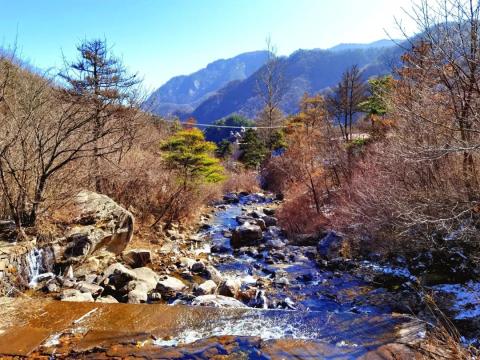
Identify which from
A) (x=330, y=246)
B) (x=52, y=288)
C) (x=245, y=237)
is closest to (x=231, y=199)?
(x=245, y=237)

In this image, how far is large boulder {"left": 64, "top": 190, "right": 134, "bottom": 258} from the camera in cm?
668

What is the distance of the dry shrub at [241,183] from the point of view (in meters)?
23.5

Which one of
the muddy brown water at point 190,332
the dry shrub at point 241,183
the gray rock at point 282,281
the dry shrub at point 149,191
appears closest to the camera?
the muddy brown water at point 190,332

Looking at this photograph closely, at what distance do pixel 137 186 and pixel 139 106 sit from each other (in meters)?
2.55

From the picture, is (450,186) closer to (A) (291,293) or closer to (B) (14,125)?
(A) (291,293)

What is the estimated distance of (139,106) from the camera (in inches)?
463

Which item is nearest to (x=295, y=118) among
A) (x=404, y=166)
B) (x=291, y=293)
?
(x=404, y=166)

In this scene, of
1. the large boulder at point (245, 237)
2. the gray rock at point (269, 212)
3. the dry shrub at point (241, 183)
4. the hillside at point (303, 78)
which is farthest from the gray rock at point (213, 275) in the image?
the hillside at point (303, 78)

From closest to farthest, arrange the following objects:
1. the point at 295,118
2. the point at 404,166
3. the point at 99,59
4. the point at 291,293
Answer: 1. the point at 291,293
2. the point at 404,166
3. the point at 99,59
4. the point at 295,118

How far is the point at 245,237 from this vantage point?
1098 centimetres

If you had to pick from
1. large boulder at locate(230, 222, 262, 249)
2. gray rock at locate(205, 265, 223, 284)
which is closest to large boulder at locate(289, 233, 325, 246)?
large boulder at locate(230, 222, 262, 249)

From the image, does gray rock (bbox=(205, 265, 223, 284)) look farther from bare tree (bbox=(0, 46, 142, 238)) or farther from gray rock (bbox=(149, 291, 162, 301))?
bare tree (bbox=(0, 46, 142, 238))

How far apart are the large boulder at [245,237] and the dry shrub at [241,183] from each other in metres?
11.7

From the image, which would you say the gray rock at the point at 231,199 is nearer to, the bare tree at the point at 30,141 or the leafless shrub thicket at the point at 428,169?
the leafless shrub thicket at the point at 428,169
